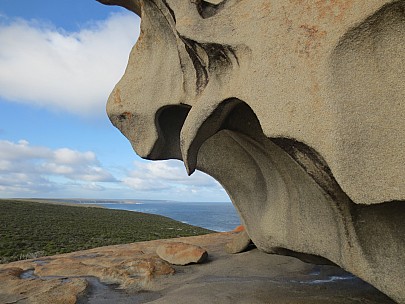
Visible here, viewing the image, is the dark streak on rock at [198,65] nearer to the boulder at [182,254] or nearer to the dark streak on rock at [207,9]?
the dark streak on rock at [207,9]

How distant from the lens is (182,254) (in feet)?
20.4

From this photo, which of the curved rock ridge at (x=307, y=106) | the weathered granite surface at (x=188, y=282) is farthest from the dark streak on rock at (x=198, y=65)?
the weathered granite surface at (x=188, y=282)

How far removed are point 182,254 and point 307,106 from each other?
4102mm

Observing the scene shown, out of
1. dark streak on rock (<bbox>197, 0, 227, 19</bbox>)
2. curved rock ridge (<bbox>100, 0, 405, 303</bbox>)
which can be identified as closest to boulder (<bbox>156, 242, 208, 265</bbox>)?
curved rock ridge (<bbox>100, 0, 405, 303</bbox>)

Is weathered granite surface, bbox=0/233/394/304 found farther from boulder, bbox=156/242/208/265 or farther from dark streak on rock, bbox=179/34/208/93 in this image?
dark streak on rock, bbox=179/34/208/93

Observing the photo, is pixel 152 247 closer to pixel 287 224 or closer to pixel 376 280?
pixel 287 224

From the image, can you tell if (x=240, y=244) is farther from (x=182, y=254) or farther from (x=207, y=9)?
(x=207, y=9)

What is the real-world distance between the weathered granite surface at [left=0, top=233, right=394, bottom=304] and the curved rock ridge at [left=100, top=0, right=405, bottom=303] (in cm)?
66

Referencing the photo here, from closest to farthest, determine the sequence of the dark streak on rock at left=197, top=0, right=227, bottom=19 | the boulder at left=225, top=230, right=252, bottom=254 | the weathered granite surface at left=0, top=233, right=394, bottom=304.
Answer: the dark streak on rock at left=197, top=0, right=227, bottom=19
the weathered granite surface at left=0, top=233, right=394, bottom=304
the boulder at left=225, top=230, right=252, bottom=254

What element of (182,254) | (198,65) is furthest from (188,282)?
(198,65)

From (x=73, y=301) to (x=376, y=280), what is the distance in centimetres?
328

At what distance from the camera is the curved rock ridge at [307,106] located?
8.39 ft

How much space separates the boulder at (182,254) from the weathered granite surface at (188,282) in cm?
11

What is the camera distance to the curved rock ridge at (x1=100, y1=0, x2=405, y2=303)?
2.56 meters
